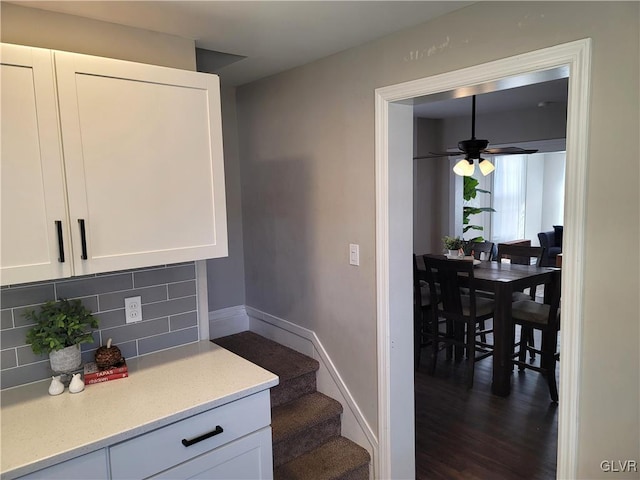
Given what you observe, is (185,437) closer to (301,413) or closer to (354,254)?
(301,413)

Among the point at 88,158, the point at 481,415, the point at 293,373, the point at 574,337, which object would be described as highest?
the point at 88,158

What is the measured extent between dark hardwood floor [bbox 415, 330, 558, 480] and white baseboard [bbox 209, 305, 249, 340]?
1459 mm

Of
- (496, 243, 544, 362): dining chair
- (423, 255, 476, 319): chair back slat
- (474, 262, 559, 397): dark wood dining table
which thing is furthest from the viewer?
(496, 243, 544, 362): dining chair

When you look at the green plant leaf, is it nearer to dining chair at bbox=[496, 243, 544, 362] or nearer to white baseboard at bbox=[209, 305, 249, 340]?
white baseboard at bbox=[209, 305, 249, 340]

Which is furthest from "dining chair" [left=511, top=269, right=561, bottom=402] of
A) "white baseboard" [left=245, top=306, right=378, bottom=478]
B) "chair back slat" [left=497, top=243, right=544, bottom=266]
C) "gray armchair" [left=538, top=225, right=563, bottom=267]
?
"gray armchair" [left=538, top=225, right=563, bottom=267]

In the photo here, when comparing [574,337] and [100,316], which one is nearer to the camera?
[574,337]

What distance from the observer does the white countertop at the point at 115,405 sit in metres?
1.38

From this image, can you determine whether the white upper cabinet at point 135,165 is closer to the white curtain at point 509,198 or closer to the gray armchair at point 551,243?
the gray armchair at point 551,243

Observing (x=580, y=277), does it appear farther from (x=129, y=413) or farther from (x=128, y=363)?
(x=128, y=363)

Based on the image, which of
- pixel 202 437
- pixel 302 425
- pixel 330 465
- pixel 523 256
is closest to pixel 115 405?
pixel 202 437

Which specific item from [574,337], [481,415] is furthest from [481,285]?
[574,337]

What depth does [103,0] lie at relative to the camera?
168cm

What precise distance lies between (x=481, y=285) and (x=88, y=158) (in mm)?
3087

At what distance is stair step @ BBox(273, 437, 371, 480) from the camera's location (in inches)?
94.7
